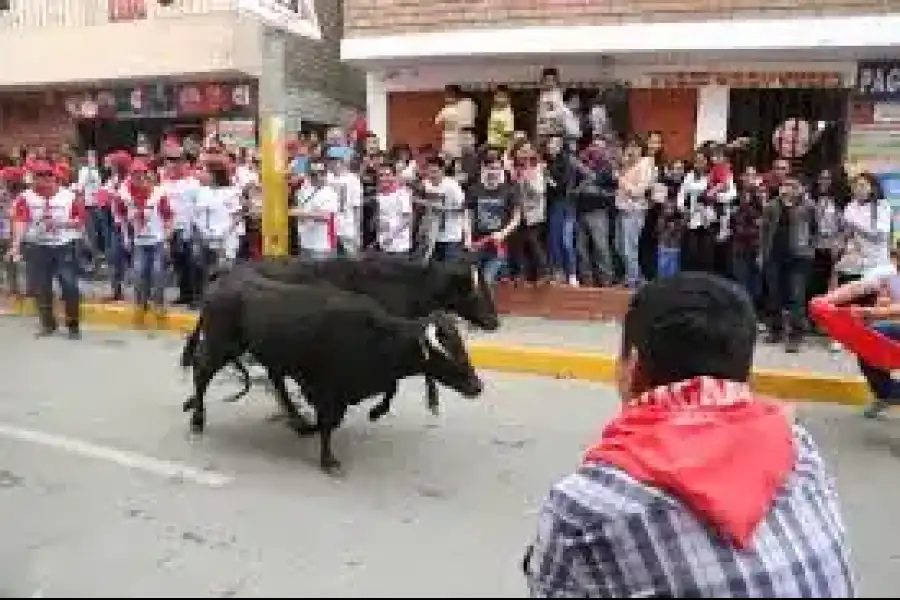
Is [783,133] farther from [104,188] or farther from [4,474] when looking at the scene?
[4,474]

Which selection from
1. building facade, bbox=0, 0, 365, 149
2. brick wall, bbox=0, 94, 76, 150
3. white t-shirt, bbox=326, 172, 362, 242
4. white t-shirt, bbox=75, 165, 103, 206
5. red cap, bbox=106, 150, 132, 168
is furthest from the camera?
brick wall, bbox=0, 94, 76, 150

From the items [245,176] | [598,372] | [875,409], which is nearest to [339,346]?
[598,372]

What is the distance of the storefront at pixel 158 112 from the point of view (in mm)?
17406

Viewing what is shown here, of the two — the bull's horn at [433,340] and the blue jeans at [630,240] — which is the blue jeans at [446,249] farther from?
the bull's horn at [433,340]

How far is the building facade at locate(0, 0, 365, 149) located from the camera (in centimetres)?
1723

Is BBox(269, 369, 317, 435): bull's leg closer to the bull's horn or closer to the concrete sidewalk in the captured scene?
the bull's horn

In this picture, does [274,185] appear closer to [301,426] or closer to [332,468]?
[301,426]

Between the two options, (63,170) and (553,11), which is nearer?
(553,11)

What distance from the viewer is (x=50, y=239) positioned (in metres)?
10.9

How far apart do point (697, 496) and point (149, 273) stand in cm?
1058

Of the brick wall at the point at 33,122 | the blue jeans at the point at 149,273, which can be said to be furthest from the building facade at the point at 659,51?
the brick wall at the point at 33,122

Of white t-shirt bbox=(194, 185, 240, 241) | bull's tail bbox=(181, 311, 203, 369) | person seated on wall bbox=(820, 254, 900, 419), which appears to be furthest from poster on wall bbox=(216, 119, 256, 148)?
person seated on wall bbox=(820, 254, 900, 419)

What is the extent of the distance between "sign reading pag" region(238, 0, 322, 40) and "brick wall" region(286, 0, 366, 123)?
6.60 metres

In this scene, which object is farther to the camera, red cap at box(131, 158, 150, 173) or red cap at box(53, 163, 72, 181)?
red cap at box(53, 163, 72, 181)
